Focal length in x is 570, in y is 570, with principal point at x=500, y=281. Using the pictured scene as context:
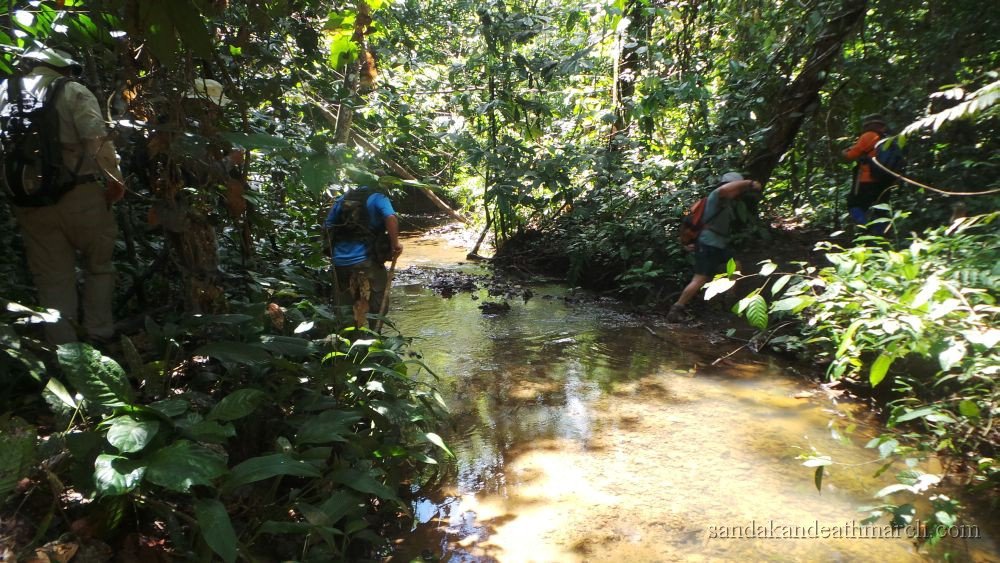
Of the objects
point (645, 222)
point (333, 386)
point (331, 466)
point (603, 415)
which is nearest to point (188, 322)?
point (333, 386)

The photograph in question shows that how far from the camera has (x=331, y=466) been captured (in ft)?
9.09

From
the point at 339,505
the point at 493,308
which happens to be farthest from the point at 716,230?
the point at 339,505

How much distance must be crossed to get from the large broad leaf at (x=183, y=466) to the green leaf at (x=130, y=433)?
7cm

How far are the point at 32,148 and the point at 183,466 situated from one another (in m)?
2.30

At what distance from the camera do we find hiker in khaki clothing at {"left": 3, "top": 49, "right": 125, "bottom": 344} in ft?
10.3

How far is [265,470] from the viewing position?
7.30 feet

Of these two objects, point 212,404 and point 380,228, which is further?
point 380,228

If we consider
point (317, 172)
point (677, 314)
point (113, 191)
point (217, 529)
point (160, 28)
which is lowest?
point (677, 314)

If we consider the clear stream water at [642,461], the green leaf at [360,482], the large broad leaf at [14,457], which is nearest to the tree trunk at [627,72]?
the clear stream water at [642,461]

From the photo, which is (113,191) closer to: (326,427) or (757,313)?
(326,427)

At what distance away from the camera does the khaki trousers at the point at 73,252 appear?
330 centimetres

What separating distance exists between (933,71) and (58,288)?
7.92m

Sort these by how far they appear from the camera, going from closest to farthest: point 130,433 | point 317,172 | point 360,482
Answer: point 317,172 < point 130,433 < point 360,482

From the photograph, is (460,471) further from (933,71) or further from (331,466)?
(933,71)
